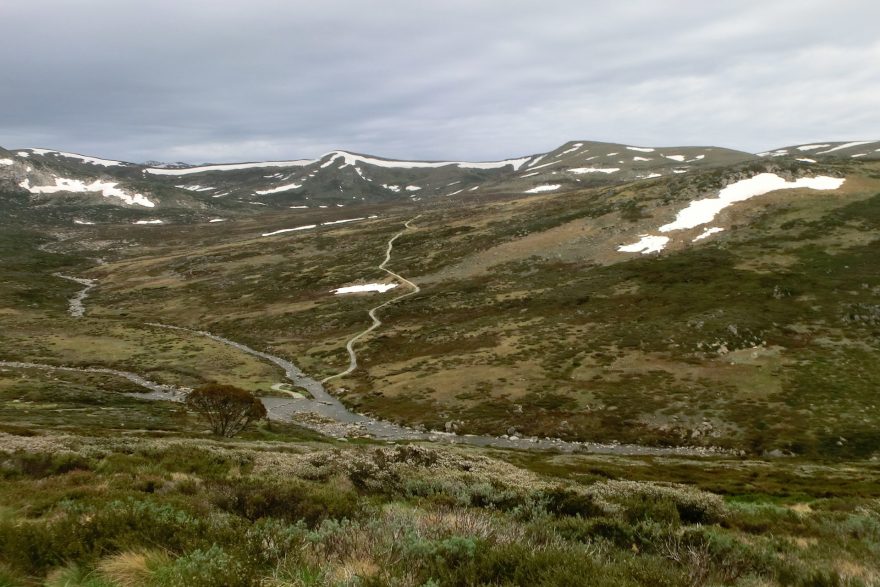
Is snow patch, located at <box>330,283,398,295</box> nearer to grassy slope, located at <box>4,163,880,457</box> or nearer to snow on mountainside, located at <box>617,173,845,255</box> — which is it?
grassy slope, located at <box>4,163,880,457</box>

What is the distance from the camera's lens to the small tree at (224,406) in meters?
41.2

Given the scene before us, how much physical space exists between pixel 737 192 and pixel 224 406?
131 m

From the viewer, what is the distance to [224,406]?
42.0 m

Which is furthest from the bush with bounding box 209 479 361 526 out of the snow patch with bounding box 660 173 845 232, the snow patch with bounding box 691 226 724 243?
the snow patch with bounding box 660 173 845 232

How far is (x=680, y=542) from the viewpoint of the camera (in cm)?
896

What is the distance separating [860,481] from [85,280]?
183658 mm

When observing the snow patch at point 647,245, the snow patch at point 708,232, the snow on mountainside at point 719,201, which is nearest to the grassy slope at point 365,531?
the snow patch at point 647,245

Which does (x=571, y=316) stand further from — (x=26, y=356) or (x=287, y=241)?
(x=287, y=241)

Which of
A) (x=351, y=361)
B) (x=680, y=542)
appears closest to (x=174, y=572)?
(x=680, y=542)

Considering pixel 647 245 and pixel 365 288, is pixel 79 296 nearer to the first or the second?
pixel 365 288

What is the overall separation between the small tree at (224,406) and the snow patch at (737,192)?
340 ft

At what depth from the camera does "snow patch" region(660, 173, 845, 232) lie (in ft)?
386

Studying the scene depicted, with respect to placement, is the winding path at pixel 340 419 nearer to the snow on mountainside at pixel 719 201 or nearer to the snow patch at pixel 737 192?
the snow on mountainside at pixel 719 201

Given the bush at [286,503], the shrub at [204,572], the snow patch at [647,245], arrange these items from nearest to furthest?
the shrub at [204,572], the bush at [286,503], the snow patch at [647,245]
